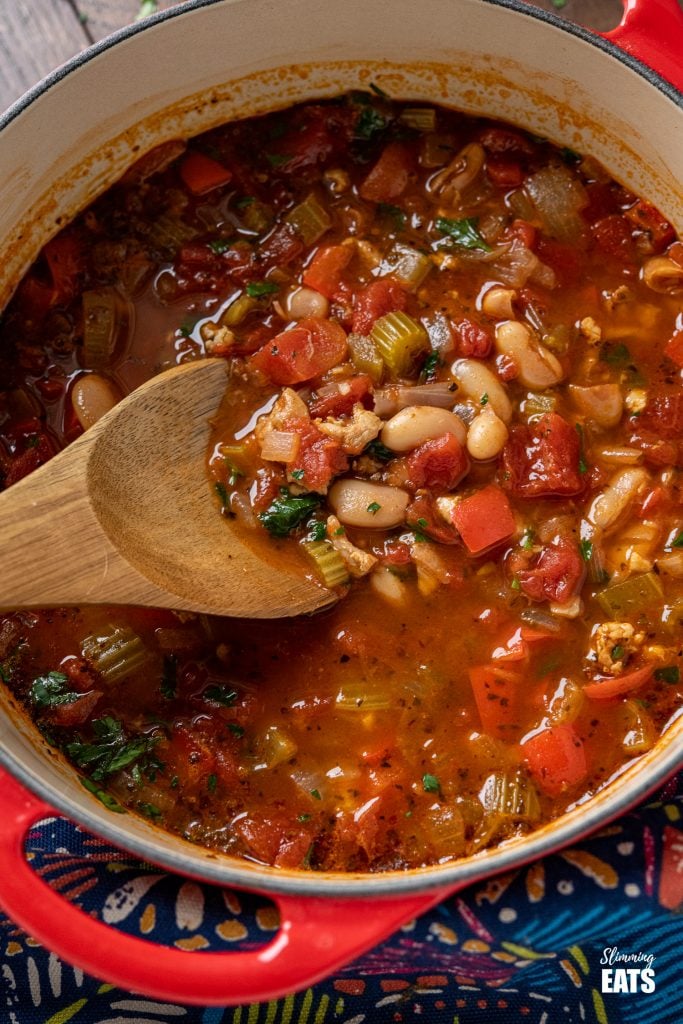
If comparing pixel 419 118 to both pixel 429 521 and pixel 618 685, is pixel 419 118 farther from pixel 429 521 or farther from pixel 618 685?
pixel 618 685

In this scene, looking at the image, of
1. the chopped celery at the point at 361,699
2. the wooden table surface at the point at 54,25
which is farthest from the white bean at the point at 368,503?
the wooden table surface at the point at 54,25

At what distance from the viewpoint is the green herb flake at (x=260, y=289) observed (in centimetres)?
352

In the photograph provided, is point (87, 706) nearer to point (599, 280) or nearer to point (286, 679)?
point (286, 679)

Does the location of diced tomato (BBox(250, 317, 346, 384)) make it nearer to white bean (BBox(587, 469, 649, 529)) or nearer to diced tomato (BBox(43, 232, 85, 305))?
diced tomato (BBox(43, 232, 85, 305))

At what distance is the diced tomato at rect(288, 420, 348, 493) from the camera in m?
3.27

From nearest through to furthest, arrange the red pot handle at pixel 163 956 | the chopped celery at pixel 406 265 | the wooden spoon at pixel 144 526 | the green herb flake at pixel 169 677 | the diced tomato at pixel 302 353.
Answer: the red pot handle at pixel 163 956 → the wooden spoon at pixel 144 526 → the green herb flake at pixel 169 677 → the diced tomato at pixel 302 353 → the chopped celery at pixel 406 265

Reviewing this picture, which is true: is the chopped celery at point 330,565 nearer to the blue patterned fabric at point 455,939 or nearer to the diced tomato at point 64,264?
the blue patterned fabric at point 455,939

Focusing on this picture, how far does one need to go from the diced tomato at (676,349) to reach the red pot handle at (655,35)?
2.51 ft

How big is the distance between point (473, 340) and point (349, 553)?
79 centimetres

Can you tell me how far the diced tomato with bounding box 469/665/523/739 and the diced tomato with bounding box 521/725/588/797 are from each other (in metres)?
0.10

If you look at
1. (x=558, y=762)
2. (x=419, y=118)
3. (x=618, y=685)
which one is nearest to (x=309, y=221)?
(x=419, y=118)

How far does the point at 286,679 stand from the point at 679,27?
87.7 inches

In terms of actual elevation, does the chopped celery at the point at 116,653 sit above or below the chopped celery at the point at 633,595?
above

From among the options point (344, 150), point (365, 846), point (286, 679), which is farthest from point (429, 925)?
point (344, 150)
